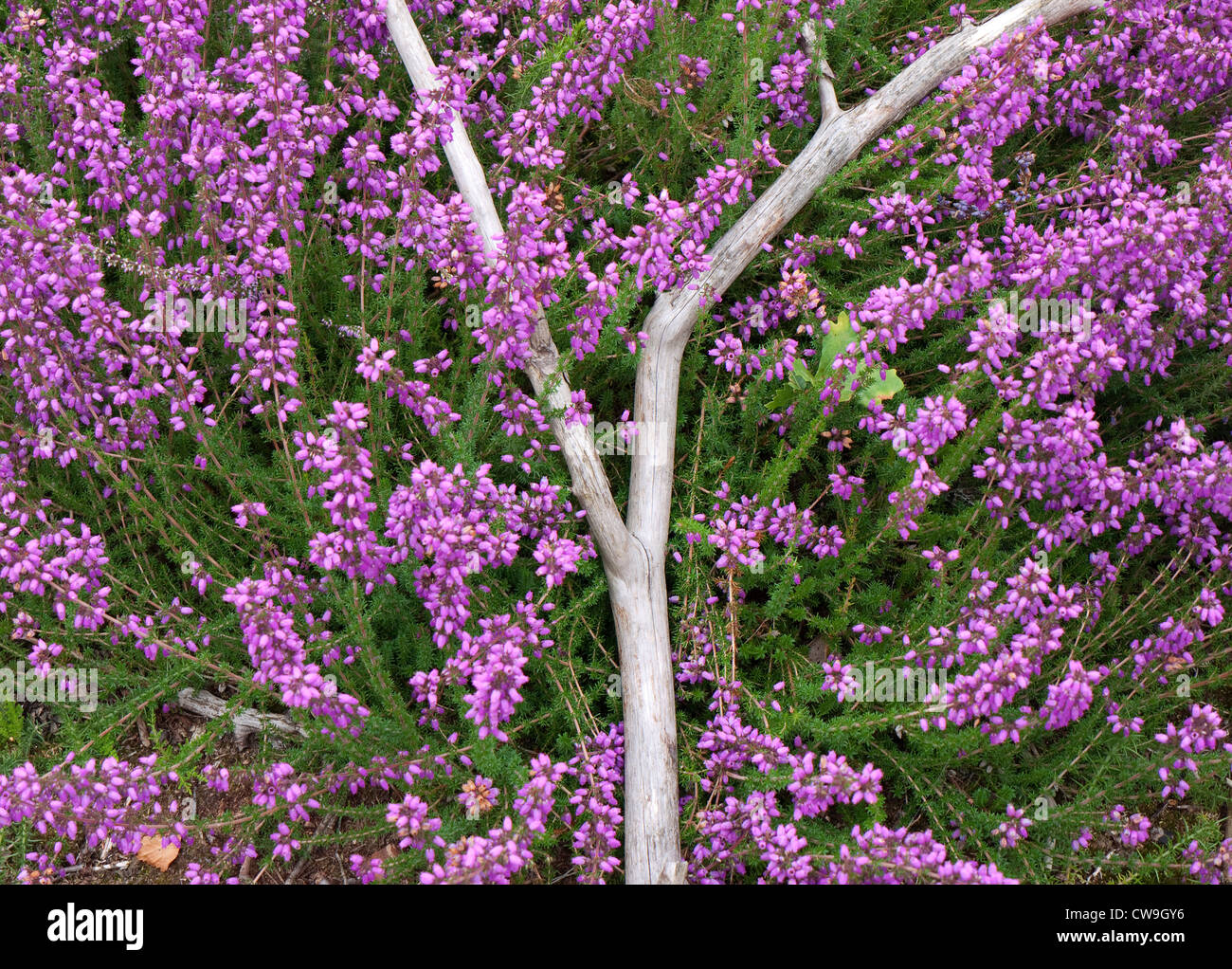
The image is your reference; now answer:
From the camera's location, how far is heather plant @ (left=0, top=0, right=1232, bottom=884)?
3363mm

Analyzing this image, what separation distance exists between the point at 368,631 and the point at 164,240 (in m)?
2.17

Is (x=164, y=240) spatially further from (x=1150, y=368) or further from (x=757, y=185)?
(x=1150, y=368)

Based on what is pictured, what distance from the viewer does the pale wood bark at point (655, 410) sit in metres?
3.60

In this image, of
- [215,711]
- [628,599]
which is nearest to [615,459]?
[628,599]

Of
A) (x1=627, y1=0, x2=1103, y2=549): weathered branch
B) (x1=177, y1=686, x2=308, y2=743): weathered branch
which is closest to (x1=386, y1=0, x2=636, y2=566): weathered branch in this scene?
(x1=627, y1=0, x2=1103, y2=549): weathered branch

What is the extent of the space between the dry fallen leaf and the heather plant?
0.13 meters

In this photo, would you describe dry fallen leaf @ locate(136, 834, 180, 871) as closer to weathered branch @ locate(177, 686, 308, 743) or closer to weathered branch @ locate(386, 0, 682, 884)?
weathered branch @ locate(177, 686, 308, 743)

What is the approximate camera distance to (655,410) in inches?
163

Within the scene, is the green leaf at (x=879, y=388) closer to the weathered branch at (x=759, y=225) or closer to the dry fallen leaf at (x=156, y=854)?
the weathered branch at (x=759, y=225)

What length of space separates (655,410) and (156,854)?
264 centimetres

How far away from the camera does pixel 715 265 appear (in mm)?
4297

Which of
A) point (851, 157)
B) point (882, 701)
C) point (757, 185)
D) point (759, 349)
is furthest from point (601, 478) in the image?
point (851, 157)

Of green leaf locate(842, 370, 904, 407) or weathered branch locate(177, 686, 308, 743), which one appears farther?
weathered branch locate(177, 686, 308, 743)

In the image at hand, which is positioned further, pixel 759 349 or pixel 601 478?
pixel 759 349
